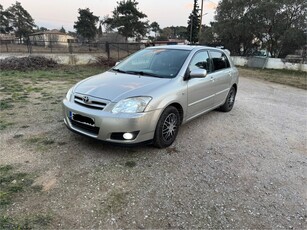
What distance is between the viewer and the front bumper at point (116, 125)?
2.89m

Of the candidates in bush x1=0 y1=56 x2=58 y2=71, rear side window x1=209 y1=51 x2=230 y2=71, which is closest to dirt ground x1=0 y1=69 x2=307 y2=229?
rear side window x1=209 y1=51 x2=230 y2=71

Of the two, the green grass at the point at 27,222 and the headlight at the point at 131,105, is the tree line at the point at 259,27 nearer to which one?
the headlight at the point at 131,105

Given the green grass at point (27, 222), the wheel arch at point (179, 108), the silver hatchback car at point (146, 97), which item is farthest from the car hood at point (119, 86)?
the green grass at point (27, 222)

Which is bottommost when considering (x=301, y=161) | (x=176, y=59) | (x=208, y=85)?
(x=301, y=161)

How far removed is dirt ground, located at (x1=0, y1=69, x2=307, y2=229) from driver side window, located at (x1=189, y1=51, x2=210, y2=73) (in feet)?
3.70

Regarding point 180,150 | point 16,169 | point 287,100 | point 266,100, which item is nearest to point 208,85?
point 180,150

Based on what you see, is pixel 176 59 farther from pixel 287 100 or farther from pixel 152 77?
pixel 287 100

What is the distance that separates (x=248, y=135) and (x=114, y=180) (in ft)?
8.73

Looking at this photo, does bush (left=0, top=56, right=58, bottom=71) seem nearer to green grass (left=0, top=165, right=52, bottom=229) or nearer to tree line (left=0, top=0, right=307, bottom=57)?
green grass (left=0, top=165, right=52, bottom=229)

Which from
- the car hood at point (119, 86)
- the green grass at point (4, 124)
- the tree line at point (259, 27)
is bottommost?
the green grass at point (4, 124)

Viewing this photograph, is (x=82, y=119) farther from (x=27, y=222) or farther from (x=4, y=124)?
(x=4, y=124)

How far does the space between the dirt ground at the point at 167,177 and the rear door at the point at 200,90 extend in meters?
0.42

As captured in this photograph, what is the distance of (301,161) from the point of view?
3406 millimetres

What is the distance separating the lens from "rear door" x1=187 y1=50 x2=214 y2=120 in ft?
12.5
